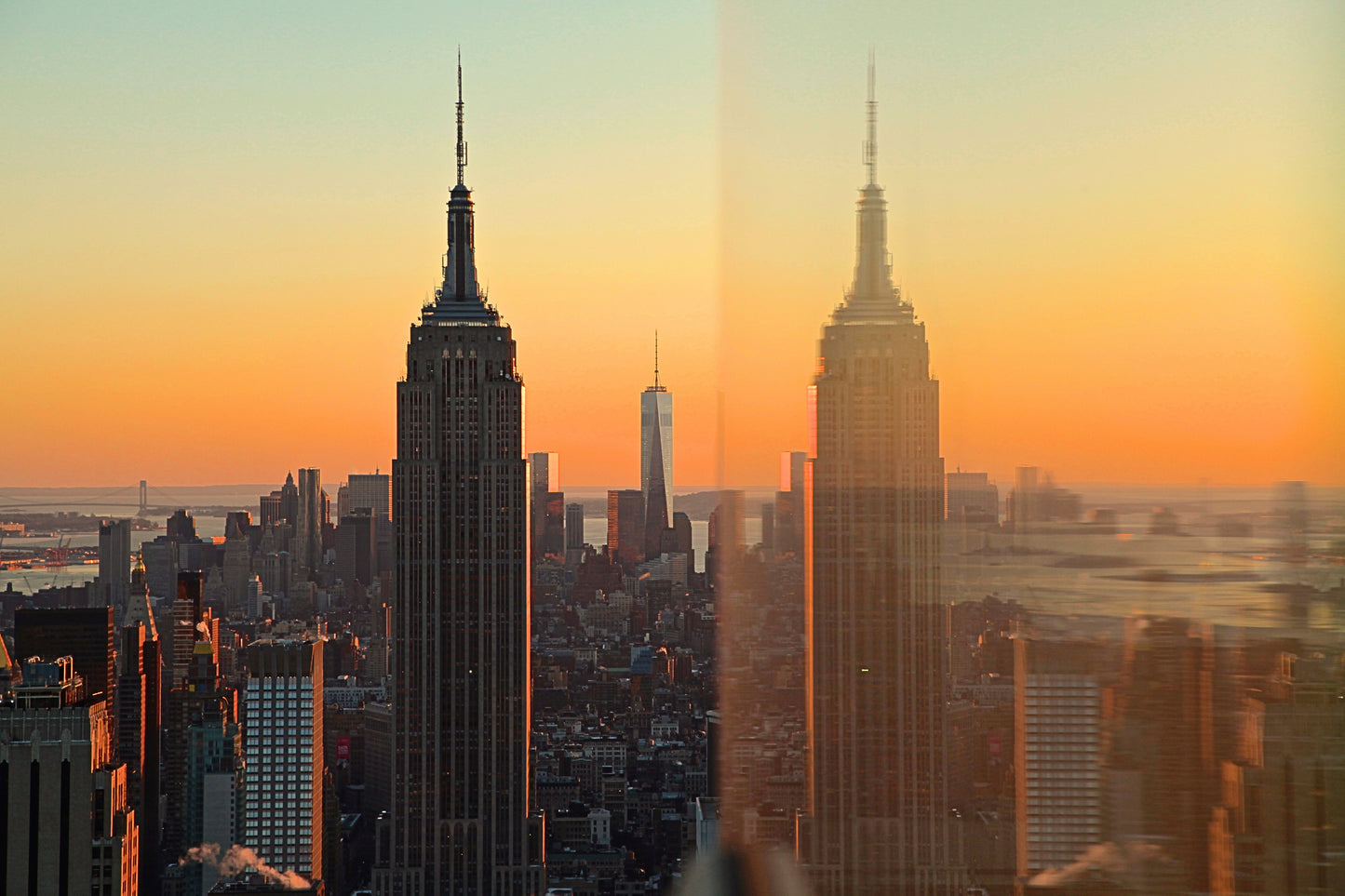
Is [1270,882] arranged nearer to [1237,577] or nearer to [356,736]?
[1237,577]

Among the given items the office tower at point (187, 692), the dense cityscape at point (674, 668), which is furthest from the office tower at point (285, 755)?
the office tower at point (187, 692)

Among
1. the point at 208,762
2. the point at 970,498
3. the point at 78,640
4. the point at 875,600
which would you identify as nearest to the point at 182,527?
the point at 78,640

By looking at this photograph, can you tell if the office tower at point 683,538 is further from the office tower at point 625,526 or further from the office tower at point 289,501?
the office tower at point 289,501

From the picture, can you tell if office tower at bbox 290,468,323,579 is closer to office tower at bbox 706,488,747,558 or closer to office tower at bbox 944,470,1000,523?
office tower at bbox 706,488,747,558

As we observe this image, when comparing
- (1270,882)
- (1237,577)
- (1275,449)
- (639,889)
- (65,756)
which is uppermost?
(1275,449)

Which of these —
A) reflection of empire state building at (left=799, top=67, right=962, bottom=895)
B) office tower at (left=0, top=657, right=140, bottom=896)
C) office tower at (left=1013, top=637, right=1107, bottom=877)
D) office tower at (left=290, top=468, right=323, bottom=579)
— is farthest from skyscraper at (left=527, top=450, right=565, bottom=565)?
office tower at (left=1013, top=637, right=1107, bottom=877)

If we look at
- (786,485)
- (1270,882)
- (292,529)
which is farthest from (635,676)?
(1270,882)
